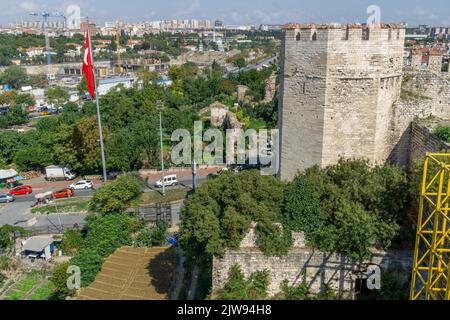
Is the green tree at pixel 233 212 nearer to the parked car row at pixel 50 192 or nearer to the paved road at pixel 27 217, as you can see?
the paved road at pixel 27 217

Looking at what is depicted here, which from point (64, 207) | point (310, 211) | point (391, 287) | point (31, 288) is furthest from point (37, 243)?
point (391, 287)

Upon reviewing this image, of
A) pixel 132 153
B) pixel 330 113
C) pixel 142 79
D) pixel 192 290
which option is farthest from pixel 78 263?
pixel 142 79

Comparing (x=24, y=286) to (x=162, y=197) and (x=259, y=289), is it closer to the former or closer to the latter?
(x=162, y=197)

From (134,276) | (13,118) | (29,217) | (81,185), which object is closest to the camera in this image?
(134,276)

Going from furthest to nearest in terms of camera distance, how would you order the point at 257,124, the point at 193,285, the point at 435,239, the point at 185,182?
the point at 257,124
the point at 185,182
the point at 193,285
the point at 435,239

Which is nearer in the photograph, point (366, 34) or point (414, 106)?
point (366, 34)
